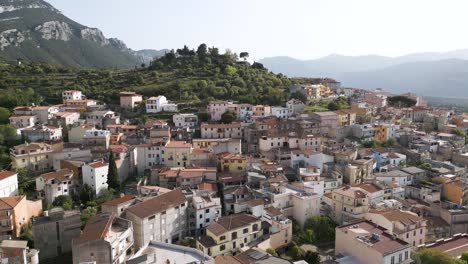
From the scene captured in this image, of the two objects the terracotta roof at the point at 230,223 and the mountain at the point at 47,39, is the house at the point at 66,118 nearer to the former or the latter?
the terracotta roof at the point at 230,223

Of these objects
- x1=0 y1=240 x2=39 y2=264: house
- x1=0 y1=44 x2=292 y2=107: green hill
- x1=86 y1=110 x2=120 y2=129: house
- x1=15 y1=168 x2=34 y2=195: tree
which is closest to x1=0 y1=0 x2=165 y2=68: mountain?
x1=0 y1=44 x2=292 y2=107: green hill

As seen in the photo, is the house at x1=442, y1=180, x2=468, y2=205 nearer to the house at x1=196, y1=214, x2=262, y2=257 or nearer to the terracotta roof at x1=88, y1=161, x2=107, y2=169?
the house at x1=196, y1=214, x2=262, y2=257

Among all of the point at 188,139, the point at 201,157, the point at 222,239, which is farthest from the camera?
the point at 188,139

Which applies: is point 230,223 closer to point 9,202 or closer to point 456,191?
point 9,202

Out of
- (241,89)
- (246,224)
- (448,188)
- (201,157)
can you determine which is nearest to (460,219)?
(448,188)

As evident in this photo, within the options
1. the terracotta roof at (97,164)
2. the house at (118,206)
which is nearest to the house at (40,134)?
the terracotta roof at (97,164)

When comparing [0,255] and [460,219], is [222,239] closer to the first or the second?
[0,255]

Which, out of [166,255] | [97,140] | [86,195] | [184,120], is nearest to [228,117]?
[184,120]
